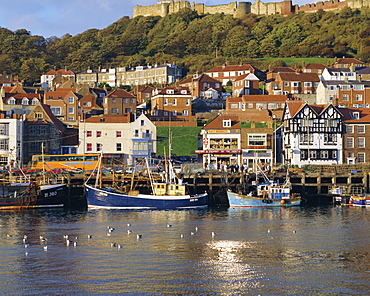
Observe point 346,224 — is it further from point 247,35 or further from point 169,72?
point 247,35

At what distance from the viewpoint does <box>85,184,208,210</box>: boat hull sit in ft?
216

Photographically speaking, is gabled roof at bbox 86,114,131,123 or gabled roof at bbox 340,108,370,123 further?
gabled roof at bbox 86,114,131,123

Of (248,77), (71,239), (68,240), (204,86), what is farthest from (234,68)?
(68,240)

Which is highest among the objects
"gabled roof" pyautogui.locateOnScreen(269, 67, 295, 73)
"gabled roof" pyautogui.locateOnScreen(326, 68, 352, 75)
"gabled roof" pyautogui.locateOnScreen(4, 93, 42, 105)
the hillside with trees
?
the hillside with trees

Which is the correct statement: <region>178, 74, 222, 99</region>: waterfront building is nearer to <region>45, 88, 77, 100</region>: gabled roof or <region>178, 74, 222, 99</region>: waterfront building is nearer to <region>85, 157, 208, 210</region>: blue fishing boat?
<region>45, 88, 77, 100</region>: gabled roof

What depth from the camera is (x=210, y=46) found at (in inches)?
7106

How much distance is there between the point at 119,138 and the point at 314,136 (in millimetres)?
26843

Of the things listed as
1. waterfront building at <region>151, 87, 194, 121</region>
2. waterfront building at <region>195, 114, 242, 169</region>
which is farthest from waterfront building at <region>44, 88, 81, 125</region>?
waterfront building at <region>195, 114, 242, 169</region>

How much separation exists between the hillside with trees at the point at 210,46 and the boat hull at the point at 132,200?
3765 inches

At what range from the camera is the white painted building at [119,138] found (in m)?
91.6

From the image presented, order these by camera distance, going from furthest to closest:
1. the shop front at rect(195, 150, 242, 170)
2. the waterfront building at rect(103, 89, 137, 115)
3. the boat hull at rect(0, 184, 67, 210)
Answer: the waterfront building at rect(103, 89, 137, 115)
the shop front at rect(195, 150, 242, 170)
the boat hull at rect(0, 184, 67, 210)

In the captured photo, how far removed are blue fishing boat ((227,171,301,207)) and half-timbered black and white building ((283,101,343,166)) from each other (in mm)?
16543

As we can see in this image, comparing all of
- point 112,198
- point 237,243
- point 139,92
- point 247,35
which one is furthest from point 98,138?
point 247,35

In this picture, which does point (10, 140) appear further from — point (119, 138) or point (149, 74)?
point (149, 74)
